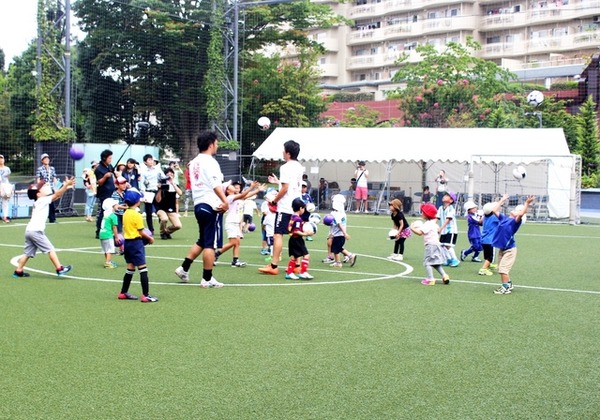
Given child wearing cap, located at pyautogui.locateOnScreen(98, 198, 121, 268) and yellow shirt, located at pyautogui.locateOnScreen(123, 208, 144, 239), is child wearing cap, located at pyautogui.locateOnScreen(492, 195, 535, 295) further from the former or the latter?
child wearing cap, located at pyautogui.locateOnScreen(98, 198, 121, 268)

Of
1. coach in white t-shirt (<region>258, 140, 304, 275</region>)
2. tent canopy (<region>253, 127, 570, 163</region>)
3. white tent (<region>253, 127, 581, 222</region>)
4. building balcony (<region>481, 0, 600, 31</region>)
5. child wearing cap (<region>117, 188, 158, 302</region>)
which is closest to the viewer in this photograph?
child wearing cap (<region>117, 188, 158, 302</region>)

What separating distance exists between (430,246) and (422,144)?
18645 millimetres

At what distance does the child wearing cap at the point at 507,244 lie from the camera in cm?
1077

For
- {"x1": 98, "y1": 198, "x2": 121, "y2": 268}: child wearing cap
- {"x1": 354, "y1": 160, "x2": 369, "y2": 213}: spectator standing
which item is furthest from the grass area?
{"x1": 354, "y1": 160, "x2": 369, "y2": 213}: spectator standing

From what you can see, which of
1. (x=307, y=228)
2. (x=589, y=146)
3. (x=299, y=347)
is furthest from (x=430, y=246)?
(x=589, y=146)

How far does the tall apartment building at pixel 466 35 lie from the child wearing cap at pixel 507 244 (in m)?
51.9

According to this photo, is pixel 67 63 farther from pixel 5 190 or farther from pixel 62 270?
pixel 62 270

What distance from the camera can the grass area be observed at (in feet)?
18.0

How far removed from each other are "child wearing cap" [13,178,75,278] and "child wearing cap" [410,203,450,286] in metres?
5.21

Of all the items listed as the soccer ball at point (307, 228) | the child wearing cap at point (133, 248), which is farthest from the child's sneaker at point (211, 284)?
the soccer ball at point (307, 228)

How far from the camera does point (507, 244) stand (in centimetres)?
1096

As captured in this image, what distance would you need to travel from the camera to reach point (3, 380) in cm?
588

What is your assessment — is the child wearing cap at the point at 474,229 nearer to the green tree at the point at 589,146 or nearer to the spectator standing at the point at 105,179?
the spectator standing at the point at 105,179

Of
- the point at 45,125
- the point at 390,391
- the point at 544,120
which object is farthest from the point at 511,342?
the point at 544,120
